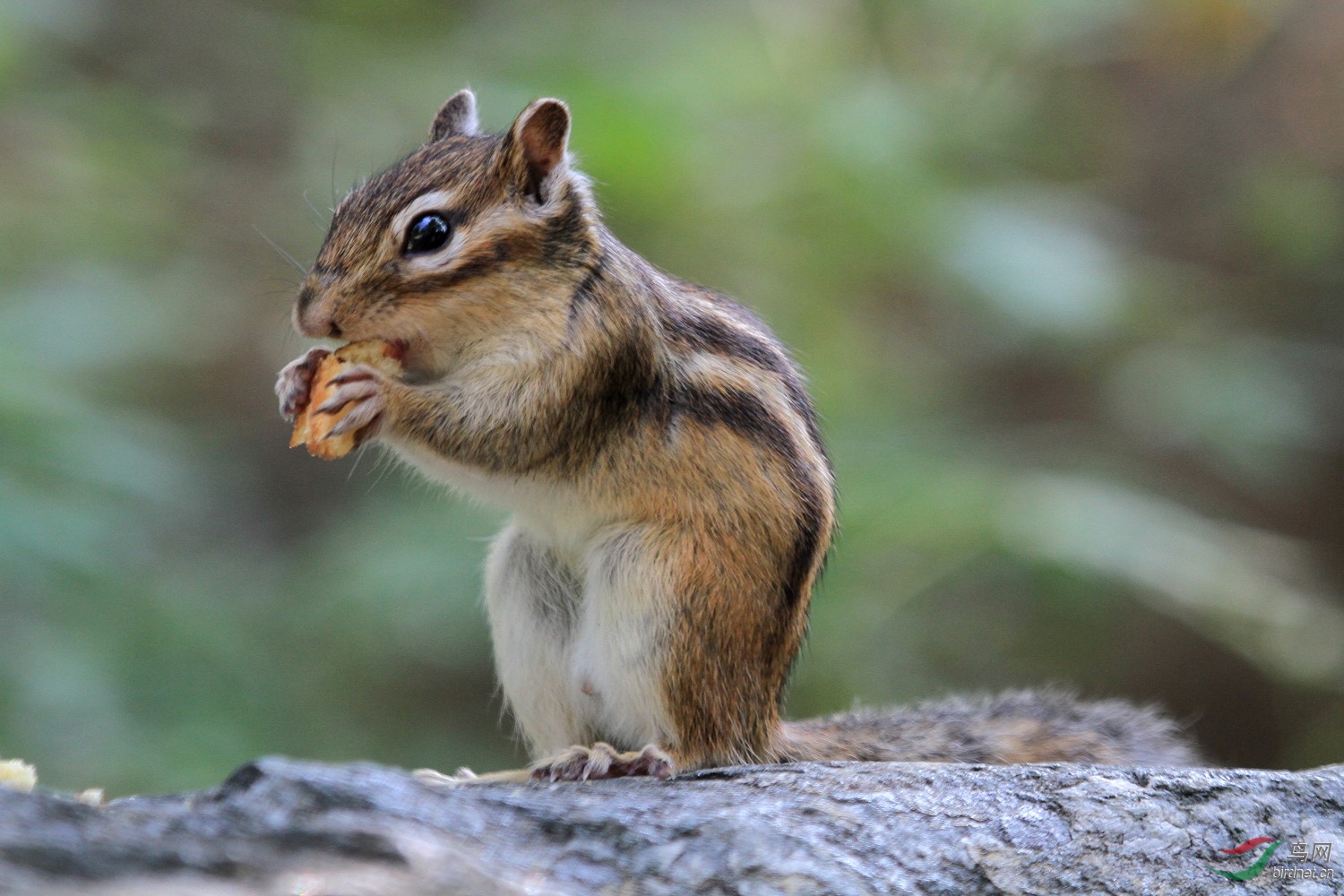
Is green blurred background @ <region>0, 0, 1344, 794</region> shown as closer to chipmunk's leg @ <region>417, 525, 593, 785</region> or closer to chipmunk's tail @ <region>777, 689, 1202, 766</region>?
chipmunk's tail @ <region>777, 689, 1202, 766</region>

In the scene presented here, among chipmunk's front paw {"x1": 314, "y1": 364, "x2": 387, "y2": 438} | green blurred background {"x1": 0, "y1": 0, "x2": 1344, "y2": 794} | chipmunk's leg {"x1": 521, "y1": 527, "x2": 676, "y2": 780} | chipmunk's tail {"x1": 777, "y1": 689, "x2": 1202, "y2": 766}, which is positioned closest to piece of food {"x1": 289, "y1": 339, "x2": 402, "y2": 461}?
chipmunk's front paw {"x1": 314, "y1": 364, "x2": 387, "y2": 438}

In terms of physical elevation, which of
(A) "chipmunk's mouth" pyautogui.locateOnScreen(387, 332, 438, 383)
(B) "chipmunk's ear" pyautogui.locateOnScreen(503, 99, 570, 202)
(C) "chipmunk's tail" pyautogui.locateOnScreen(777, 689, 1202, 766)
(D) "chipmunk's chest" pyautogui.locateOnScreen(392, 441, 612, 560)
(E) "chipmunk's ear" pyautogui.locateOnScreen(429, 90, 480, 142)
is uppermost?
(E) "chipmunk's ear" pyautogui.locateOnScreen(429, 90, 480, 142)

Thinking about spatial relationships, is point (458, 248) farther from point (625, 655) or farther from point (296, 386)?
point (625, 655)

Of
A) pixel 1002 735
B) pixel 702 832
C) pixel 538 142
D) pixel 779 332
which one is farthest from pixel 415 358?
pixel 779 332

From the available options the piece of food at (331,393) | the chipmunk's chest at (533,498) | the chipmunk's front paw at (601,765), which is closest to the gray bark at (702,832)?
the chipmunk's front paw at (601,765)

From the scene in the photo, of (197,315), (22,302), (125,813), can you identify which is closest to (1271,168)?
(197,315)

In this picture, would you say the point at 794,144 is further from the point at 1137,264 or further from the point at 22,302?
the point at 22,302

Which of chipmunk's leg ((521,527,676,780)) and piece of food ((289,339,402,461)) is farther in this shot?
piece of food ((289,339,402,461))
